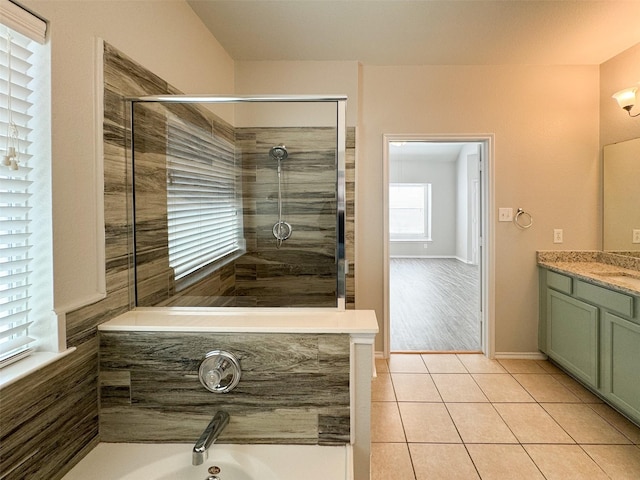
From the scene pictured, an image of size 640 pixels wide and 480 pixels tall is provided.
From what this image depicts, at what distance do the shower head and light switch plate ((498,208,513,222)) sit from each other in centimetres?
220

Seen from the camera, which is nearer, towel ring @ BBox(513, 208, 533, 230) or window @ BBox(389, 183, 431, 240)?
towel ring @ BBox(513, 208, 533, 230)

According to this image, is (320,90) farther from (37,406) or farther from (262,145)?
(37,406)

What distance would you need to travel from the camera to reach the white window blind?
78.1 inches

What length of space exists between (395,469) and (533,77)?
331 cm

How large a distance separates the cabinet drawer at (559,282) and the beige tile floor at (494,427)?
0.71 m

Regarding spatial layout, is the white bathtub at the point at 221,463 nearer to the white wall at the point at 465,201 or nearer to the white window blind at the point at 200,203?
the white window blind at the point at 200,203

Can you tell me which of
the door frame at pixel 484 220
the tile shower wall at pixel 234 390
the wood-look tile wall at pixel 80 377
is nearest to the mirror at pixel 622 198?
the door frame at pixel 484 220

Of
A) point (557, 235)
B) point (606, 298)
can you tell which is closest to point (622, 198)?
point (557, 235)

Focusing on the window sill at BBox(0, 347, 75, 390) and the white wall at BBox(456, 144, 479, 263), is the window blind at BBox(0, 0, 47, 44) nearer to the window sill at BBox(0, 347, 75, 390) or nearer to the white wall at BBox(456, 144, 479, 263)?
the window sill at BBox(0, 347, 75, 390)

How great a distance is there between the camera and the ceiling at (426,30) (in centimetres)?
242

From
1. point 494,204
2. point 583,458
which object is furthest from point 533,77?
point 583,458

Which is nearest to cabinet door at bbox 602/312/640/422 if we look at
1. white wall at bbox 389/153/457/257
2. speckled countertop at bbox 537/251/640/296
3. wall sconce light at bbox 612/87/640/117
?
speckled countertop at bbox 537/251/640/296

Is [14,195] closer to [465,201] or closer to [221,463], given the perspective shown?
[221,463]

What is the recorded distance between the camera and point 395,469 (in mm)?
2037
